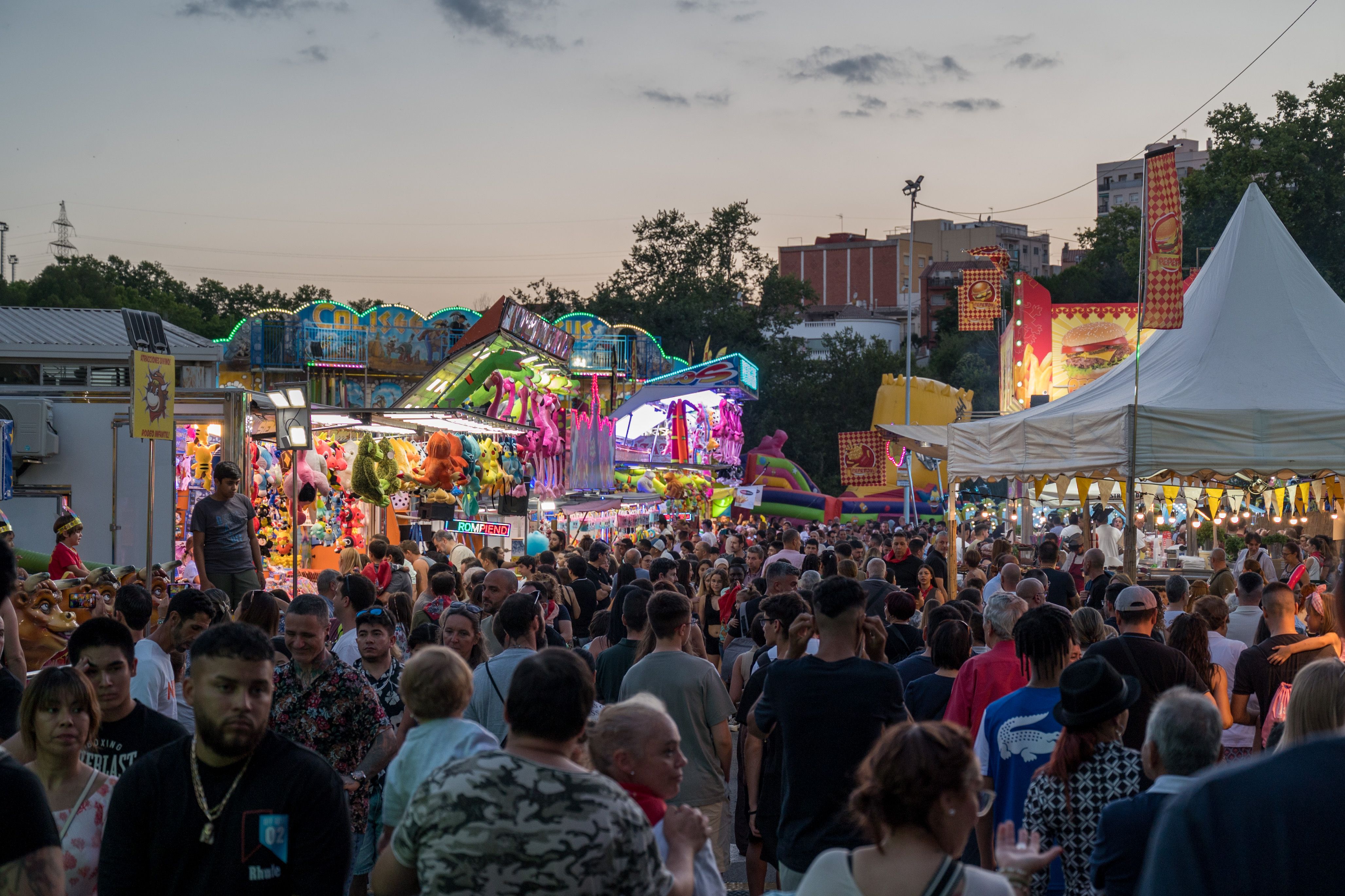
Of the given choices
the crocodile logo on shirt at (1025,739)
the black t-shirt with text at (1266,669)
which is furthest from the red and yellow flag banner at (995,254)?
the crocodile logo on shirt at (1025,739)

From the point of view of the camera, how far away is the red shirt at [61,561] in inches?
347

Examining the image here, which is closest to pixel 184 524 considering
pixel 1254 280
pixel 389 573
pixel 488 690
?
pixel 389 573

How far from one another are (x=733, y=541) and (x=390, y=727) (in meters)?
14.5

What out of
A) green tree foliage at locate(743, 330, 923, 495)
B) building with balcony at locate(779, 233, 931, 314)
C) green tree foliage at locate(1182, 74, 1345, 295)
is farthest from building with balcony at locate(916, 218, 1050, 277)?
green tree foliage at locate(1182, 74, 1345, 295)

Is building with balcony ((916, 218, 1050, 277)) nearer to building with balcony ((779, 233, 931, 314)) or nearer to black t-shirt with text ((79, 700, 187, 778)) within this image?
building with balcony ((779, 233, 931, 314))

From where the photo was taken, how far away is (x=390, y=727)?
4.83 metres

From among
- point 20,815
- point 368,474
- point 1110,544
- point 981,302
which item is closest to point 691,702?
point 20,815

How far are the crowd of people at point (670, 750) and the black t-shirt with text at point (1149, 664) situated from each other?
19 millimetres

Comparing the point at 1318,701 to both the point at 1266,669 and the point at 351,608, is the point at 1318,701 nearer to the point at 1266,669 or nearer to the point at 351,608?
the point at 1266,669

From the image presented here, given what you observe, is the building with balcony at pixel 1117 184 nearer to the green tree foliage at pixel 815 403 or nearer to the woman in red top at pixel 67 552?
the green tree foliage at pixel 815 403

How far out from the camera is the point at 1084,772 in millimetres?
3988

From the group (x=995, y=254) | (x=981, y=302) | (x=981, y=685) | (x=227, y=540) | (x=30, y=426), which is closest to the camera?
(x=981, y=685)

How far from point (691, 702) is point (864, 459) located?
110ft

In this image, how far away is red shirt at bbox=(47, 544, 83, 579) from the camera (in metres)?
8.80
